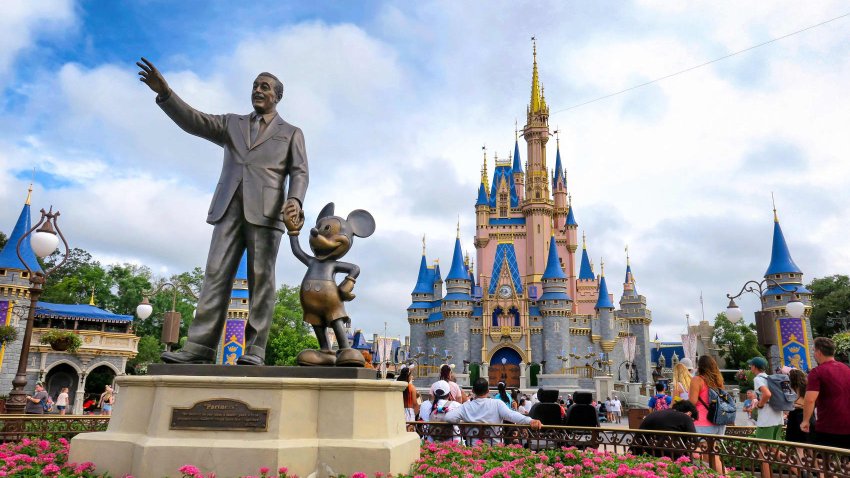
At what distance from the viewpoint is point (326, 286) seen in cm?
510

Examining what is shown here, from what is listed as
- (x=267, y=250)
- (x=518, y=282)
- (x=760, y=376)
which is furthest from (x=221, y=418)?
(x=518, y=282)

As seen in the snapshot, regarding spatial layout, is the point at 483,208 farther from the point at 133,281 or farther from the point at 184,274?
the point at 133,281

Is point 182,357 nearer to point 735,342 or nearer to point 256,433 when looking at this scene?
point 256,433

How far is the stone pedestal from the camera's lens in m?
4.17

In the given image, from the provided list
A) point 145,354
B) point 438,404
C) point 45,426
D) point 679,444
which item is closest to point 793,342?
point 438,404

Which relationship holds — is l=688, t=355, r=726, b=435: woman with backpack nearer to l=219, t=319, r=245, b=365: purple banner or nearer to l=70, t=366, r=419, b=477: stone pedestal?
l=70, t=366, r=419, b=477: stone pedestal

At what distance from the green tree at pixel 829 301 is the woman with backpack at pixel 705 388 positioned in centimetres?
5143

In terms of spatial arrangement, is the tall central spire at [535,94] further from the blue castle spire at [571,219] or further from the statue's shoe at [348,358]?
the statue's shoe at [348,358]

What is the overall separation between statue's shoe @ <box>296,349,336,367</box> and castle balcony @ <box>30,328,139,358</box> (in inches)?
1189

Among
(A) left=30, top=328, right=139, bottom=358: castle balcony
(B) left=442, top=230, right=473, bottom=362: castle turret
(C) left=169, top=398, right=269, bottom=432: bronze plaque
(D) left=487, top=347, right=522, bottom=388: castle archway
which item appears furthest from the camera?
(B) left=442, top=230, right=473, bottom=362: castle turret

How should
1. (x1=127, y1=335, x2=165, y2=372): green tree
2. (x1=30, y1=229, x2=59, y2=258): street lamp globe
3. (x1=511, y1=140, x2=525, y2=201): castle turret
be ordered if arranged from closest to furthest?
(x1=30, y1=229, x2=59, y2=258): street lamp globe, (x1=127, y1=335, x2=165, y2=372): green tree, (x1=511, y1=140, x2=525, y2=201): castle turret

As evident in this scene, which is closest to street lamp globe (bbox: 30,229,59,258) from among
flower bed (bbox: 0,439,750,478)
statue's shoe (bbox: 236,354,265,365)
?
flower bed (bbox: 0,439,750,478)

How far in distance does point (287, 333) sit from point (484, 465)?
137ft

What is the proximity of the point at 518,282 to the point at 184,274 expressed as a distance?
97.7ft
